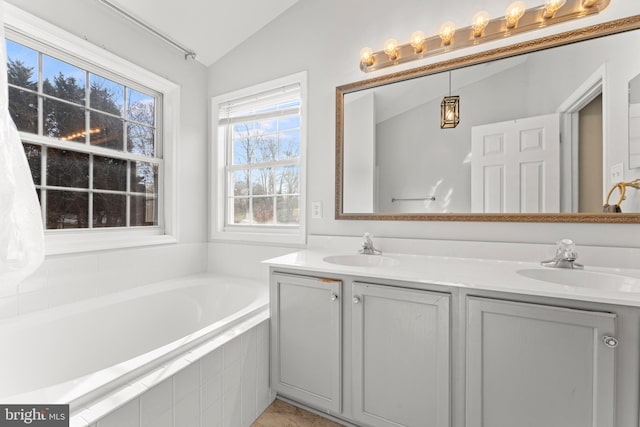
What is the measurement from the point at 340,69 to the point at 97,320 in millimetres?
2150

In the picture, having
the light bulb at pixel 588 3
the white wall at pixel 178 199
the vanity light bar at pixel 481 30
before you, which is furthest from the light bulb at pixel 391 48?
the white wall at pixel 178 199

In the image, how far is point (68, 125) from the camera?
5.46 feet

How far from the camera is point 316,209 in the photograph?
1993 millimetres

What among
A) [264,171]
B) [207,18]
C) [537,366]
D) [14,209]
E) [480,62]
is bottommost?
[537,366]

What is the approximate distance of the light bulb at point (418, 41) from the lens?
64.3 inches

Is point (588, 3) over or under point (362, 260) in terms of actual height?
over

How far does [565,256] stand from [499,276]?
1.28 feet

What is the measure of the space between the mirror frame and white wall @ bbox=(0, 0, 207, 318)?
1272mm

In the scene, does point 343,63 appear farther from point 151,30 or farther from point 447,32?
point 151,30

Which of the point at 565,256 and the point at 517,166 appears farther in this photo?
the point at 517,166

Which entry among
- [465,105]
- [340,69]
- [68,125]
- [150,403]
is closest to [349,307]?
[150,403]

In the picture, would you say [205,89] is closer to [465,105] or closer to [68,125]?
[68,125]

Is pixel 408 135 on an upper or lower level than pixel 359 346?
upper

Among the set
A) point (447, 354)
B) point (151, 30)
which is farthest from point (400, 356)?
point (151, 30)
